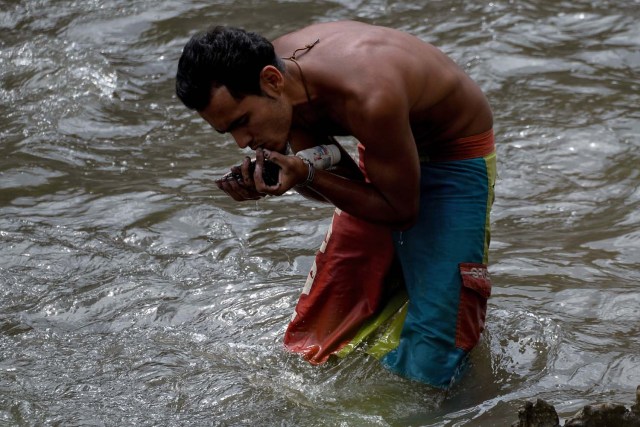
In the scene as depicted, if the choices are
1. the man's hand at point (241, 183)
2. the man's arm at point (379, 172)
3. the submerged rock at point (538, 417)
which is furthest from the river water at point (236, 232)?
the man's hand at point (241, 183)

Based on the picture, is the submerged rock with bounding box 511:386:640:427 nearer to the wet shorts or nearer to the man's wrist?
the wet shorts

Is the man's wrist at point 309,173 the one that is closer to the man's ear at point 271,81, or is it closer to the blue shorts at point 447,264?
the man's ear at point 271,81

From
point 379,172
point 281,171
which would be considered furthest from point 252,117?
point 379,172

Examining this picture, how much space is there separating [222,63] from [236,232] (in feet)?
6.92

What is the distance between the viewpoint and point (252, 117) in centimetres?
323

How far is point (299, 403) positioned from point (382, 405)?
11.2 inches

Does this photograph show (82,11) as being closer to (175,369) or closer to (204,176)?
(204,176)

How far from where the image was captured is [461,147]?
351cm

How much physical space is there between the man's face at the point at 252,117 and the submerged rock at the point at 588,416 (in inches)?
42.5

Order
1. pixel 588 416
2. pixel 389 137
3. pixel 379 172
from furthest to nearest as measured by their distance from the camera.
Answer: pixel 379 172
pixel 389 137
pixel 588 416

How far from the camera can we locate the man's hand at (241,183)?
125 inches

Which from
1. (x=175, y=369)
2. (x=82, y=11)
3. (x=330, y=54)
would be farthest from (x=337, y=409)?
(x=82, y=11)

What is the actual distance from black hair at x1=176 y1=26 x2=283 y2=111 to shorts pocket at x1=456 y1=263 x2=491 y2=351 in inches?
36.9

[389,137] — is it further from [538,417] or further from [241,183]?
[538,417]
